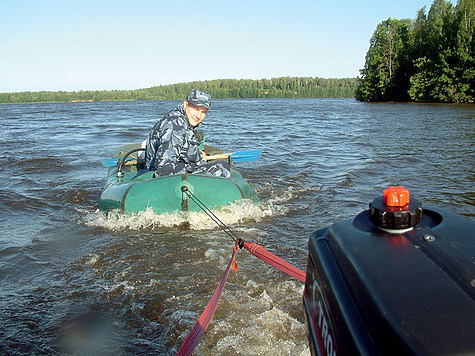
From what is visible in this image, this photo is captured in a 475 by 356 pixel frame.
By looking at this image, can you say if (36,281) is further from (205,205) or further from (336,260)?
(336,260)

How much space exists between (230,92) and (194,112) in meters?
126

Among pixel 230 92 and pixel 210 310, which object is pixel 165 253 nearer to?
pixel 210 310

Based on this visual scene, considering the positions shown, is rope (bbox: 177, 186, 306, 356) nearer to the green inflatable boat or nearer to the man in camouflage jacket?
the green inflatable boat

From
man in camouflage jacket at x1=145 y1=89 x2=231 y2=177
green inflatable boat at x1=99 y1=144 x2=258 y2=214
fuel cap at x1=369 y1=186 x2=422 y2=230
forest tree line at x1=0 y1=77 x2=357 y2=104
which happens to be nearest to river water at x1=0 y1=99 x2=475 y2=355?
green inflatable boat at x1=99 y1=144 x2=258 y2=214

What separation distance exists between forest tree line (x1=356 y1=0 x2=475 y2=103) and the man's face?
3703 cm

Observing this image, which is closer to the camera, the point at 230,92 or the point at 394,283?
the point at 394,283

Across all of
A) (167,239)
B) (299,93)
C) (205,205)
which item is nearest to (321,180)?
(205,205)

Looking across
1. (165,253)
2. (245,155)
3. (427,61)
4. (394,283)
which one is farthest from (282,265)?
(427,61)

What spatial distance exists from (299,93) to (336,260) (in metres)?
129

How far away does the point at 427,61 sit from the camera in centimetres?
4134

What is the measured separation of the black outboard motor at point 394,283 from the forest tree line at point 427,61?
131 feet

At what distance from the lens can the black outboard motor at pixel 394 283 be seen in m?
1.07

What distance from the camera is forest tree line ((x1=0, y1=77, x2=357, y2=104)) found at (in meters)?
105

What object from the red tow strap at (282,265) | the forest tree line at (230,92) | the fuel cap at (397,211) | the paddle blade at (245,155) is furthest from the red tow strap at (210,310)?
the forest tree line at (230,92)
